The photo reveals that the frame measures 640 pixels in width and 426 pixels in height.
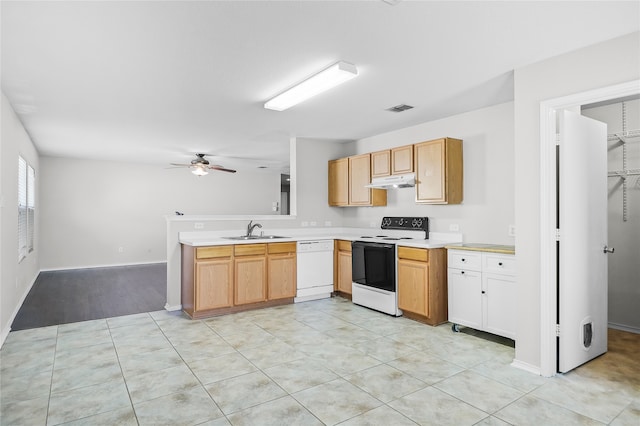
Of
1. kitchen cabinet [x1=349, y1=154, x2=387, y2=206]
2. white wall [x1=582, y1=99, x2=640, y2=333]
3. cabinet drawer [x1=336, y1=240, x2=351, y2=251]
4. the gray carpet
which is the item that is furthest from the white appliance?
the gray carpet

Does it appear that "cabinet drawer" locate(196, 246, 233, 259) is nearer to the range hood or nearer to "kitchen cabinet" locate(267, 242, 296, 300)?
"kitchen cabinet" locate(267, 242, 296, 300)

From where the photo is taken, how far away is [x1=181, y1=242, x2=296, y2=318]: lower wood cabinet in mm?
4188

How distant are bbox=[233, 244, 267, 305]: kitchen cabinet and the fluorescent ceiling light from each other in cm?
177

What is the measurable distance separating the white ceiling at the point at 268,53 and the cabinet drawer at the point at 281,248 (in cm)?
162

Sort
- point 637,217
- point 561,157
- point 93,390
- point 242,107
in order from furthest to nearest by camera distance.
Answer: point 242,107 < point 637,217 < point 561,157 < point 93,390

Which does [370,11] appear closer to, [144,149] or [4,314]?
[4,314]

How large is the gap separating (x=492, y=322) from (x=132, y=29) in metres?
3.74

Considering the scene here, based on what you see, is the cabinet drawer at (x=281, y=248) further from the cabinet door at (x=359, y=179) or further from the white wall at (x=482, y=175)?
the white wall at (x=482, y=175)

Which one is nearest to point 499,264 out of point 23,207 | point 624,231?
point 624,231

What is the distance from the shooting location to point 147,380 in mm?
2635

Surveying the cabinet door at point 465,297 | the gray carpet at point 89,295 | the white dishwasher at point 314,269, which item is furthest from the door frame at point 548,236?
the gray carpet at point 89,295

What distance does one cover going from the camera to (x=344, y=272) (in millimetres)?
5148

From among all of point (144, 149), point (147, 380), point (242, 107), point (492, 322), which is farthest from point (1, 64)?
point (492, 322)

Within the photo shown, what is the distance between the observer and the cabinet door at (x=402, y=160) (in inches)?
179
